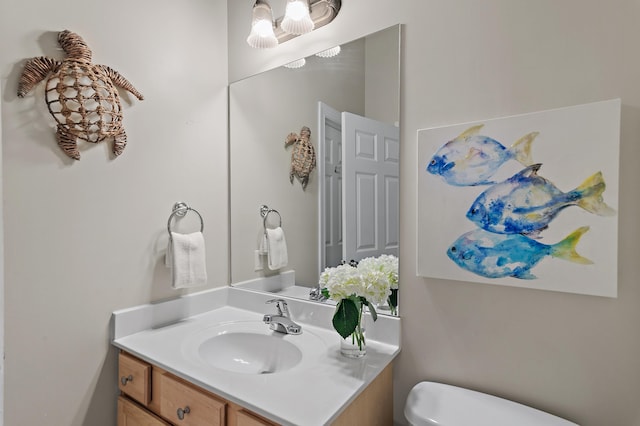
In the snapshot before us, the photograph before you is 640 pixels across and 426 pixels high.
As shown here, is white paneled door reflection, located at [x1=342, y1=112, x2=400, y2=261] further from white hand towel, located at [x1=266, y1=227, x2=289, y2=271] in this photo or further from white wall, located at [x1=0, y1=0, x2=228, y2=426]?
white wall, located at [x1=0, y1=0, x2=228, y2=426]

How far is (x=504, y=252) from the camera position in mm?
1021

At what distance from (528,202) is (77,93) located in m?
1.51

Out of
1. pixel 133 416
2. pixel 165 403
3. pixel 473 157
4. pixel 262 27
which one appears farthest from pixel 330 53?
pixel 133 416

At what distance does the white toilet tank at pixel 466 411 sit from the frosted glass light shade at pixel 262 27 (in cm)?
148

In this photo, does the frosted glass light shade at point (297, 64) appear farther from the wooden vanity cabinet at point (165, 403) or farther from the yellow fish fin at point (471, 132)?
the wooden vanity cabinet at point (165, 403)

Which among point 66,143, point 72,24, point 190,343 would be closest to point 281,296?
point 190,343

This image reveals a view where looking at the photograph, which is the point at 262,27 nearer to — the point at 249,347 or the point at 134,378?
the point at 249,347

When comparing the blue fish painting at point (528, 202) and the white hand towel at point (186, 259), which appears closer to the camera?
the blue fish painting at point (528, 202)

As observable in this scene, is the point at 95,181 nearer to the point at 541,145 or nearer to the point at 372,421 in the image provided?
the point at 372,421

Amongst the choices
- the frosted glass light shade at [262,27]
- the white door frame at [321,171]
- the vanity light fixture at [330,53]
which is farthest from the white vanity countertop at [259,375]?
the frosted glass light shade at [262,27]

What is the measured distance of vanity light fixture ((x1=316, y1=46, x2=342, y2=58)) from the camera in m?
1.39

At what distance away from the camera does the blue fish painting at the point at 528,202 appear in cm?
91

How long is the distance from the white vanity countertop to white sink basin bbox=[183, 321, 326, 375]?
1.0 inches

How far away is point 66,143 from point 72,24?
43 centimetres
